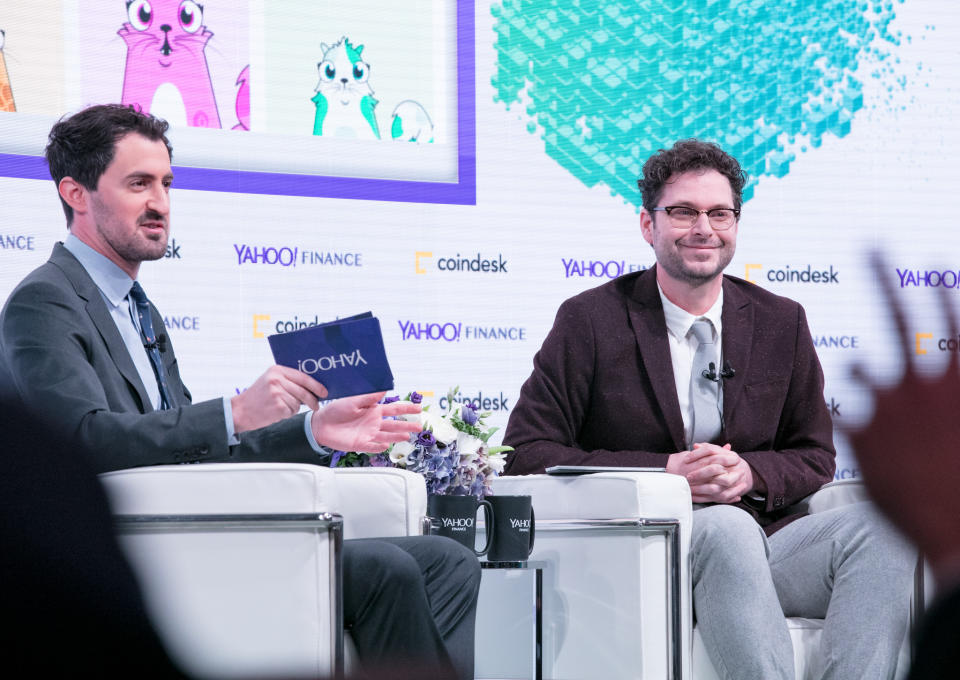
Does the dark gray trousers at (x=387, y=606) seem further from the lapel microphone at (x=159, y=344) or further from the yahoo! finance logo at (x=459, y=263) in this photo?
the yahoo! finance logo at (x=459, y=263)

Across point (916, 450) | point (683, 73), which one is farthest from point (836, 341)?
point (916, 450)

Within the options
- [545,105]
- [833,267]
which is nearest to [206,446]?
[545,105]

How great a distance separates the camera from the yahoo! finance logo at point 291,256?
13.1 feet

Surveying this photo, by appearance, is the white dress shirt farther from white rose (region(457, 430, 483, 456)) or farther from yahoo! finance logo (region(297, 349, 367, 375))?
yahoo! finance logo (region(297, 349, 367, 375))

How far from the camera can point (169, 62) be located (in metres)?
3.98

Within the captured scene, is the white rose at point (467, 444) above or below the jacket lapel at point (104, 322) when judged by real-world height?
below

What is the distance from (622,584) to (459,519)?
42 centimetres

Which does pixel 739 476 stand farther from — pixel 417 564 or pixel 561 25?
pixel 561 25

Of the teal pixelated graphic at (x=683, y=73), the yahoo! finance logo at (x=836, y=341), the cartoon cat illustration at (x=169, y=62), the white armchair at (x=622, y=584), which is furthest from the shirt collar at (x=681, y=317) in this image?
the cartoon cat illustration at (x=169, y=62)

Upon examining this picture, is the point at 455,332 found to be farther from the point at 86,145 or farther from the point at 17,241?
the point at 86,145

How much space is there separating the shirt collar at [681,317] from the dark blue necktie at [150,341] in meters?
1.45

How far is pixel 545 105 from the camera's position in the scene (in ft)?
14.6

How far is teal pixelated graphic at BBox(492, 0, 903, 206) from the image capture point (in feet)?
14.6

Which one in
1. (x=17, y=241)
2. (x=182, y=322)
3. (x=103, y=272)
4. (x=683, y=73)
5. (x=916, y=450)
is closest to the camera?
(x=916, y=450)
